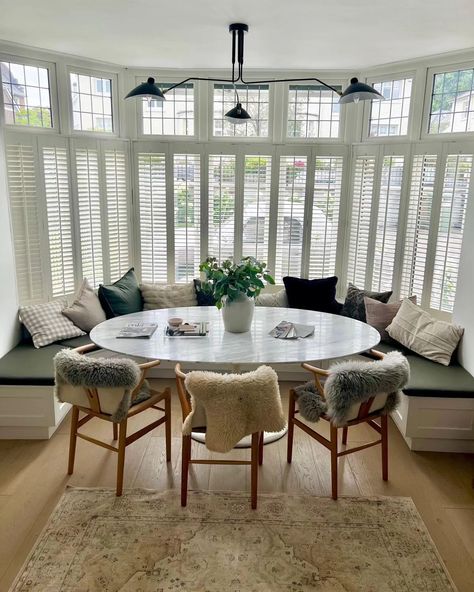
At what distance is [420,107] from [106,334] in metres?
3.15

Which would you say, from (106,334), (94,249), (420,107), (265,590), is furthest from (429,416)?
(94,249)

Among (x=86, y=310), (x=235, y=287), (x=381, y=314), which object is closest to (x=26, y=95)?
(x=86, y=310)

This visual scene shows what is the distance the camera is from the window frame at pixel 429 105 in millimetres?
3679

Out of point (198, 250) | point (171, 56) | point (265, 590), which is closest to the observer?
point (265, 590)

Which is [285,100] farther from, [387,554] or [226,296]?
[387,554]

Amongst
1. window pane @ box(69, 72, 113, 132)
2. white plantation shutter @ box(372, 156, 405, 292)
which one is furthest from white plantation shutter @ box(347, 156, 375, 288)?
window pane @ box(69, 72, 113, 132)

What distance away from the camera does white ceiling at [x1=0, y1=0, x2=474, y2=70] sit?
271 centimetres

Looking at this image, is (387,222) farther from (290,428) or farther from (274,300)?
(290,428)

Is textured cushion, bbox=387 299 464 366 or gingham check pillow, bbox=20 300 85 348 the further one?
gingham check pillow, bbox=20 300 85 348

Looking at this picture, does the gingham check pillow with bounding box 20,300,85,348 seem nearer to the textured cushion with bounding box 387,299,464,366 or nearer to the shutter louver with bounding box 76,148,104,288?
the shutter louver with bounding box 76,148,104,288

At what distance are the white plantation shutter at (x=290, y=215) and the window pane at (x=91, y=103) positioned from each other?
5.49 feet

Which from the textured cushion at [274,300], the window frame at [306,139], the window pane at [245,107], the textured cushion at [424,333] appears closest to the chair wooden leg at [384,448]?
the textured cushion at [424,333]

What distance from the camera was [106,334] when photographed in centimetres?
308

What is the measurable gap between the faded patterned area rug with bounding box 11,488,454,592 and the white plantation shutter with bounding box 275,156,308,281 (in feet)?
8.13
